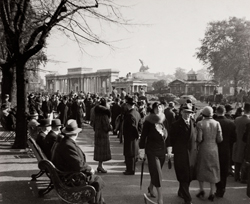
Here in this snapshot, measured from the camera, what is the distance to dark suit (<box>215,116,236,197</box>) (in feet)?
21.4

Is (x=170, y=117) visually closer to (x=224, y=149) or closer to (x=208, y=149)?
(x=224, y=149)

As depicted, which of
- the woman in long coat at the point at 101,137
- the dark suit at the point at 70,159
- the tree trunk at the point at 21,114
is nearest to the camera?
the dark suit at the point at 70,159

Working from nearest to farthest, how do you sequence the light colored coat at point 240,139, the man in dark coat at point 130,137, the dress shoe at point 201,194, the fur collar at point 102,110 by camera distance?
the dress shoe at point 201,194 → the light colored coat at point 240,139 → the man in dark coat at point 130,137 → the fur collar at point 102,110

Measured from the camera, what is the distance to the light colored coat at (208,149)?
630 cm

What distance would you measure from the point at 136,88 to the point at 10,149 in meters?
69.2

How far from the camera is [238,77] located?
53.9 metres

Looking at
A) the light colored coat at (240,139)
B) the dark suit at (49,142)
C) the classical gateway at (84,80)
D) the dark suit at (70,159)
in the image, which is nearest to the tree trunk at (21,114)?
the dark suit at (49,142)

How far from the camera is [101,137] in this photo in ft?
28.1

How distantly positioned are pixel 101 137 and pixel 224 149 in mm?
3296

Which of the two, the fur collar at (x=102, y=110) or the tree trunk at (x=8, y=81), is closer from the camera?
the fur collar at (x=102, y=110)

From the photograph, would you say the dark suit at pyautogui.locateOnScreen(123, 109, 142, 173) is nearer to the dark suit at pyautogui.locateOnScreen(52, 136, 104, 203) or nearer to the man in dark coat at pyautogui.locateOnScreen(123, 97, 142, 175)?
the man in dark coat at pyautogui.locateOnScreen(123, 97, 142, 175)

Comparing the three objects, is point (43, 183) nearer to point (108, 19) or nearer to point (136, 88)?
point (108, 19)

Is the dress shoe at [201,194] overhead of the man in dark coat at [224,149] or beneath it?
beneath

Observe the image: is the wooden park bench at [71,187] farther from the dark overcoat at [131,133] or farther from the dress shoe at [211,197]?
the dark overcoat at [131,133]
